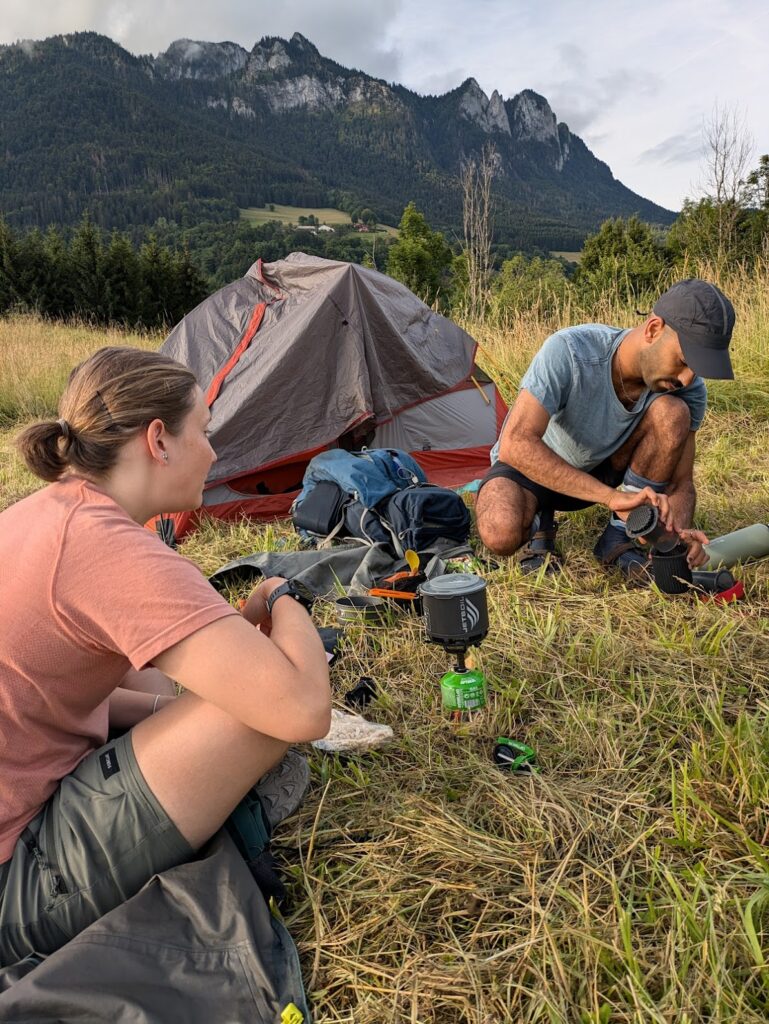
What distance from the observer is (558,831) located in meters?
1.63

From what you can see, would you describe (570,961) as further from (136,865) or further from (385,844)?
(136,865)

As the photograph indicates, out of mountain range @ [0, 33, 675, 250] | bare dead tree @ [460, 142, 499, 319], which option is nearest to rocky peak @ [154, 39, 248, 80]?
mountain range @ [0, 33, 675, 250]

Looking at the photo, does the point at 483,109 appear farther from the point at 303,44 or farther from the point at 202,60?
the point at 202,60

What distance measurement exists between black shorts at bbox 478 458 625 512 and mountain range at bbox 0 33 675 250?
142 ft

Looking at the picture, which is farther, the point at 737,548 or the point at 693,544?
the point at 737,548

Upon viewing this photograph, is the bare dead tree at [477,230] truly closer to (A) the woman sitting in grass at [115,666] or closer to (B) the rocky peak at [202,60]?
(A) the woman sitting in grass at [115,666]

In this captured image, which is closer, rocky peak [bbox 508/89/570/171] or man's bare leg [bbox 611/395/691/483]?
man's bare leg [bbox 611/395/691/483]

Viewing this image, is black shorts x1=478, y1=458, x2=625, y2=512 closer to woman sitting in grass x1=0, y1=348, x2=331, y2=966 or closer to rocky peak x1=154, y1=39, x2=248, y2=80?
woman sitting in grass x1=0, y1=348, x2=331, y2=966

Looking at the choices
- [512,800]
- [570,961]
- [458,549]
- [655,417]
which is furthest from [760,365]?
[570,961]

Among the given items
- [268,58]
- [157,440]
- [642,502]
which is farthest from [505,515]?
[268,58]

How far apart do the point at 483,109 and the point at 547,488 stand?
723ft

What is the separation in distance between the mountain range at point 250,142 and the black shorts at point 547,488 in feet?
142

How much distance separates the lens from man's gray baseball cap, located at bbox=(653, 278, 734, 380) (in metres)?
2.57

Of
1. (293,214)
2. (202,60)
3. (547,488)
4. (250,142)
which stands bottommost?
(547,488)
